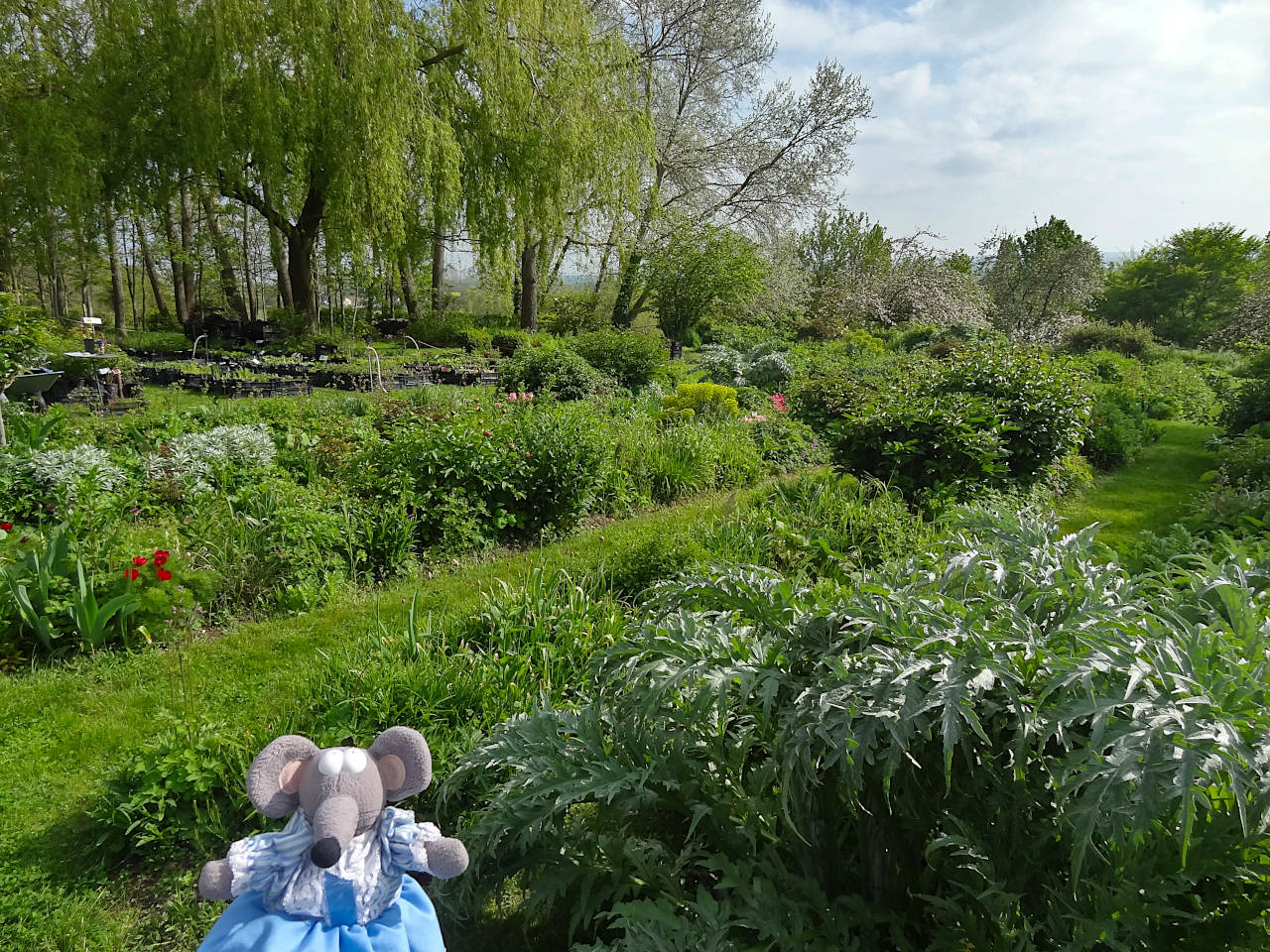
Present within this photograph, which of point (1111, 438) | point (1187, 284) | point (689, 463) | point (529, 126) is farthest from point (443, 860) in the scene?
point (1187, 284)

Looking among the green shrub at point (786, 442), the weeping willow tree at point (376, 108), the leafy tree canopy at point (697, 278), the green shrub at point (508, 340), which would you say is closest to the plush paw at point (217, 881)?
the green shrub at point (786, 442)

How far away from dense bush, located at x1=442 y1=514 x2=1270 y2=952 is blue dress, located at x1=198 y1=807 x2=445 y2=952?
1.49 ft

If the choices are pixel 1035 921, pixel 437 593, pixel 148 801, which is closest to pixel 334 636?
pixel 437 593

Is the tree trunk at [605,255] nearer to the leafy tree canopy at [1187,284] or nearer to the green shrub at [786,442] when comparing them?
the green shrub at [786,442]

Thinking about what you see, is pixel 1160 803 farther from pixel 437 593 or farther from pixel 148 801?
pixel 437 593

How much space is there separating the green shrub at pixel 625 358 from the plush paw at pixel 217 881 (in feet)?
33.3

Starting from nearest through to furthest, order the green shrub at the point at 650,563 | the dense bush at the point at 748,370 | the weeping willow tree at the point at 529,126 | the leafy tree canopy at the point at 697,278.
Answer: the green shrub at the point at 650,563, the dense bush at the point at 748,370, the weeping willow tree at the point at 529,126, the leafy tree canopy at the point at 697,278

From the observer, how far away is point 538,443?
5.69 m

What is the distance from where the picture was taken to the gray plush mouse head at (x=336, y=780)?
1.41m

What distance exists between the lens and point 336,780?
4.79 ft

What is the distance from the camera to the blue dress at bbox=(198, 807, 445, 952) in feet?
4.55

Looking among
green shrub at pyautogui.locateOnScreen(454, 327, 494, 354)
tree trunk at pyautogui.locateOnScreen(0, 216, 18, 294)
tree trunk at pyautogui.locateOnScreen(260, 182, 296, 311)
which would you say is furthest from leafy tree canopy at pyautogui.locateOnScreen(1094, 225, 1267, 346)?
tree trunk at pyautogui.locateOnScreen(0, 216, 18, 294)

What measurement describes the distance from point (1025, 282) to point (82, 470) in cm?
2860

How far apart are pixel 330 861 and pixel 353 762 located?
0.20 m
